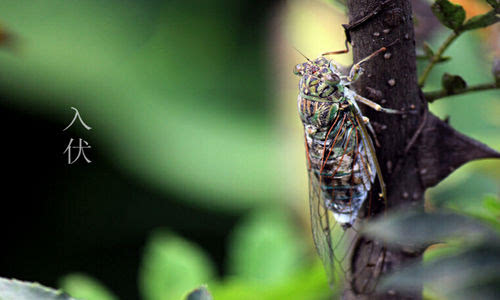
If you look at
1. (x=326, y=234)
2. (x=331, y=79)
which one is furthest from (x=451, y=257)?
(x=326, y=234)

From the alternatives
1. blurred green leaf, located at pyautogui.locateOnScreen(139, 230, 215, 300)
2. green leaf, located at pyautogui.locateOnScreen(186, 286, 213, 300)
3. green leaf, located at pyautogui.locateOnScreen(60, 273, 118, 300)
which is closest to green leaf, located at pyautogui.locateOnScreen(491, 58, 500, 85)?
green leaf, located at pyautogui.locateOnScreen(186, 286, 213, 300)

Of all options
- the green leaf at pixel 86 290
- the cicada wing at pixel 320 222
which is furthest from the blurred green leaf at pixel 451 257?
the green leaf at pixel 86 290

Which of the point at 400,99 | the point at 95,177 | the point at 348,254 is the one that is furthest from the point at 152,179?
the point at 400,99

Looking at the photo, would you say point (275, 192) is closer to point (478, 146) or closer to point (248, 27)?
point (248, 27)

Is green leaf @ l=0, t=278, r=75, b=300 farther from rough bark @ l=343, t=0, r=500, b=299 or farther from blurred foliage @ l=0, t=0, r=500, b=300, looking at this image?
blurred foliage @ l=0, t=0, r=500, b=300

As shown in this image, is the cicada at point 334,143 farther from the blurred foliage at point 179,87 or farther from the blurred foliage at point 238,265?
the blurred foliage at point 179,87
